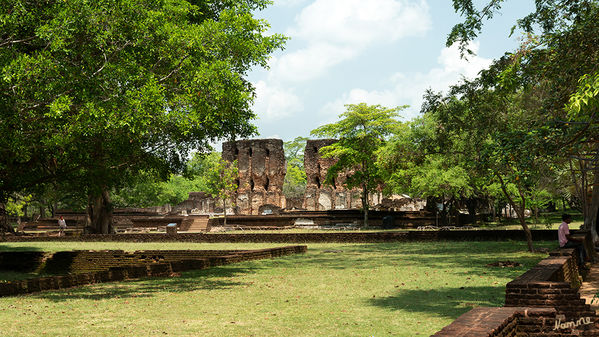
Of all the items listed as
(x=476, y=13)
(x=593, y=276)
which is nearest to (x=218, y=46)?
(x=476, y=13)

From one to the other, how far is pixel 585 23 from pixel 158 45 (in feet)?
28.1

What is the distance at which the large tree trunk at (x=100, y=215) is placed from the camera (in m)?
31.9

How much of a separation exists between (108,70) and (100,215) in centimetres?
2267

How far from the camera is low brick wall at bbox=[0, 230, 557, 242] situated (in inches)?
920

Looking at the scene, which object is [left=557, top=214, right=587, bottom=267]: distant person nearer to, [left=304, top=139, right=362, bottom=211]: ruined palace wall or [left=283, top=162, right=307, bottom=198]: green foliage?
[left=304, top=139, right=362, bottom=211]: ruined palace wall

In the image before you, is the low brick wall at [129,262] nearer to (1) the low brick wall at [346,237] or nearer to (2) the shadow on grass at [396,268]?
(2) the shadow on grass at [396,268]

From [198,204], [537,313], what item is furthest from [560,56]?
[198,204]

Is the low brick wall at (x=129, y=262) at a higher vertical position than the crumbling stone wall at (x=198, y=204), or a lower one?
lower

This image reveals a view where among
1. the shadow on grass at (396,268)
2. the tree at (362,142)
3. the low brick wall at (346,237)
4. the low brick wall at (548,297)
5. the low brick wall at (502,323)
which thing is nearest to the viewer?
the low brick wall at (502,323)

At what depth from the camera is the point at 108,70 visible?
1105 cm

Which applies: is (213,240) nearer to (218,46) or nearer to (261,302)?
(218,46)

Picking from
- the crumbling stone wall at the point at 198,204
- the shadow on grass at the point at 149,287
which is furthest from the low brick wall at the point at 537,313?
the crumbling stone wall at the point at 198,204

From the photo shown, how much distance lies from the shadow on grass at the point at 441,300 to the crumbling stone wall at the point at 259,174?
4506cm

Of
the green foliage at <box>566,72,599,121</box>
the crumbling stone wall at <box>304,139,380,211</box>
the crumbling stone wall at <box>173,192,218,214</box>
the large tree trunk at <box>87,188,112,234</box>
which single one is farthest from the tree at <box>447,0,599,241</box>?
the crumbling stone wall at <box>173,192,218,214</box>
